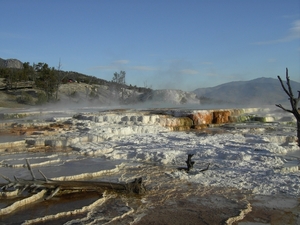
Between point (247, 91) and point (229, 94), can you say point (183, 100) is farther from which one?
point (247, 91)

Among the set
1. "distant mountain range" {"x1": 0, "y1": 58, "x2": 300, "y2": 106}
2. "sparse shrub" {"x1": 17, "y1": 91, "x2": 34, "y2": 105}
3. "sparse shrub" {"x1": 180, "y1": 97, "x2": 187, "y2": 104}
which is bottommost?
"sparse shrub" {"x1": 17, "y1": 91, "x2": 34, "y2": 105}

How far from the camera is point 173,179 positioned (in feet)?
16.3

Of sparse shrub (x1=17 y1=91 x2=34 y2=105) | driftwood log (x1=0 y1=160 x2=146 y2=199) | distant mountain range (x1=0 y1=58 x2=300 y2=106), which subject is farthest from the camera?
distant mountain range (x1=0 y1=58 x2=300 y2=106)

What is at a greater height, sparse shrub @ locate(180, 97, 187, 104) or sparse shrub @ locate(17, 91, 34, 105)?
sparse shrub @ locate(180, 97, 187, 104)

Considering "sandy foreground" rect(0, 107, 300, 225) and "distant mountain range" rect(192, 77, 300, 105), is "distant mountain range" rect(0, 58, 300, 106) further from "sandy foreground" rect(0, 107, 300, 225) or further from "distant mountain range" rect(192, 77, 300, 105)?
"sandy foreground" rect(0, 107, 300, 225)

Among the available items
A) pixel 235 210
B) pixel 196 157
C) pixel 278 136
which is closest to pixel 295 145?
pixel 278 136

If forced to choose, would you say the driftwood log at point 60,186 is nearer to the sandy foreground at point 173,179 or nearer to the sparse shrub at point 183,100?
the sandy foreground at point 173,179

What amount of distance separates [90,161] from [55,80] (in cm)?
2187

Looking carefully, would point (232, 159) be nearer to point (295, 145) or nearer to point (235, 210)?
point (295, 145)

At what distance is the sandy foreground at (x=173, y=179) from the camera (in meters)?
3.52

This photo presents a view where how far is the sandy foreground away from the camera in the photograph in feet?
11.5

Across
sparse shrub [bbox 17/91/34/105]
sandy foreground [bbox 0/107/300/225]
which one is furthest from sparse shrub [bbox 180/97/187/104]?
sandy foreground [bbox 0/107/300/225]

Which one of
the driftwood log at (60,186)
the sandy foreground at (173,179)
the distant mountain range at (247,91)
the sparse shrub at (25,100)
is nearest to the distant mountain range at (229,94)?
the distant mountain range at (247,91)

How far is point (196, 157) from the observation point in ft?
21.4
